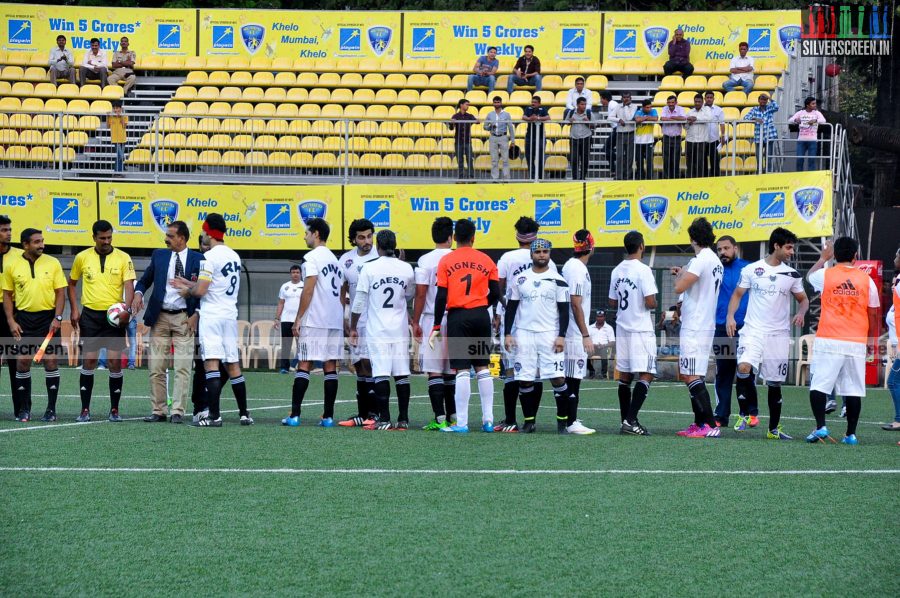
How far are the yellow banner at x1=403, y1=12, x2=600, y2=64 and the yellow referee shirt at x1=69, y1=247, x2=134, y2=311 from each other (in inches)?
608

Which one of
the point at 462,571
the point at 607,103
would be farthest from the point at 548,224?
the point at 462,571

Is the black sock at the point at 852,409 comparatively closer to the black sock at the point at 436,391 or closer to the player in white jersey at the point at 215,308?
the black sock at the point at 436,391

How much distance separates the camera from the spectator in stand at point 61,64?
25219 millimetres

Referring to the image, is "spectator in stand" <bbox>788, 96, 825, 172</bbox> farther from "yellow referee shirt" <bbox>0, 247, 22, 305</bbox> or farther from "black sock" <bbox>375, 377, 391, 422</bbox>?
"yellow referee shirt" <bbox>0, 247, 22, 305</bbox>

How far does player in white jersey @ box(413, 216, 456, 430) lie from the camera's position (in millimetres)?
10930

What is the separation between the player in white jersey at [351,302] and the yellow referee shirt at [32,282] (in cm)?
305

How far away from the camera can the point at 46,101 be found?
24.7 meters

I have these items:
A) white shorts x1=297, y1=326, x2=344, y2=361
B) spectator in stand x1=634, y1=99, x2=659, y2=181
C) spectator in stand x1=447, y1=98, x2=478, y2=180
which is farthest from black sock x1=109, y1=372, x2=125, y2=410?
spectator in stand x1=634, y1=99, x2=659, y2=181

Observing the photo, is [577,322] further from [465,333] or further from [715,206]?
[715,206]

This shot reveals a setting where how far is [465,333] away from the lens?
416 inches

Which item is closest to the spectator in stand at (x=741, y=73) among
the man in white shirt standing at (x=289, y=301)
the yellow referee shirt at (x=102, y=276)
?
the man in white shirt standing at (x=289, y=301)

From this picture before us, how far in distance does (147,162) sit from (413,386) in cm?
801

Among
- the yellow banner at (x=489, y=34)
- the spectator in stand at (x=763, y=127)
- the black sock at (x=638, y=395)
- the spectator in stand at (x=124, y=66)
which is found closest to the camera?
the black sock at (x=638, y=395)

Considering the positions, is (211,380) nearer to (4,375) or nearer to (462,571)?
(462,571)
